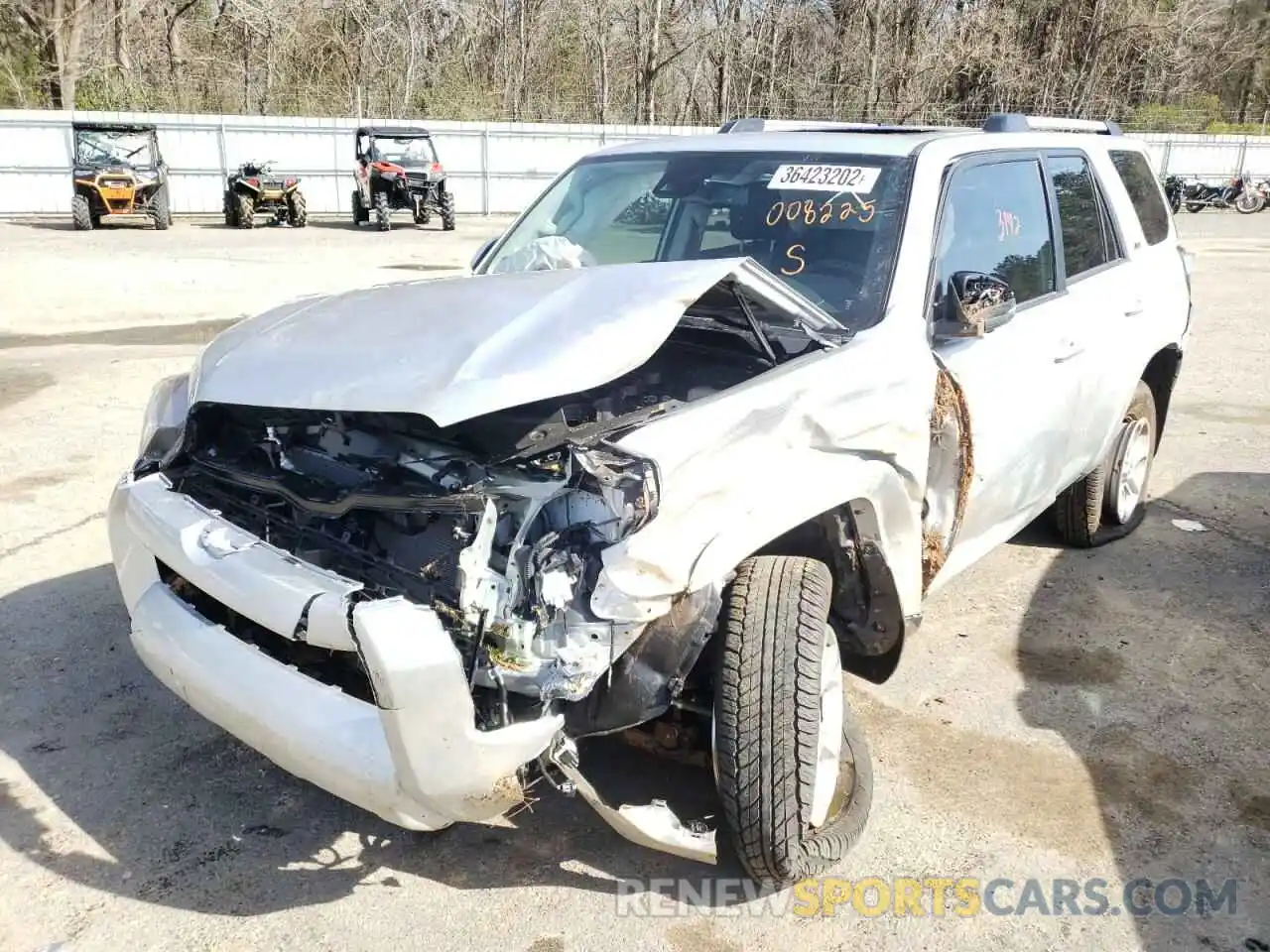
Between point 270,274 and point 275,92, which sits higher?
point 275,92

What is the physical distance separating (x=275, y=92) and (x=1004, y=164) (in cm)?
3283

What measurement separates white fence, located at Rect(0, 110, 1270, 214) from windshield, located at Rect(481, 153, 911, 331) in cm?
2013

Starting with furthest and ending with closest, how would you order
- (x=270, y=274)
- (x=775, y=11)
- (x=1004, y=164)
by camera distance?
(x=775, y=11) < (x=270, y=274) < (x=1004, y=164)

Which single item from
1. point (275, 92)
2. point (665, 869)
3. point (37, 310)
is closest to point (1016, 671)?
point (665, 869)

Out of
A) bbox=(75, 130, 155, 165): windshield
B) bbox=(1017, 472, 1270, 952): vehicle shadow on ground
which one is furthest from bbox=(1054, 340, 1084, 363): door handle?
bbox=(75, 130, 155, 165): windshield

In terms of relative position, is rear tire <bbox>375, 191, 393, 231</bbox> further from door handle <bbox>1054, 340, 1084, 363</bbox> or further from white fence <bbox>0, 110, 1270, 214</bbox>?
door handle <bbox>1054, 340, 1084, 363</bbox>

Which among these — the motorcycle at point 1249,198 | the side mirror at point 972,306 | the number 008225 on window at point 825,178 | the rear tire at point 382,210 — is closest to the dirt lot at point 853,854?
the side mirror at point 972,306

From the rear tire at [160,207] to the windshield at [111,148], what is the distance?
2.27ft

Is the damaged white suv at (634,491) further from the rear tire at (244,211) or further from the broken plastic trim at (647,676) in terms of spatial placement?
the rear tire at (244,211)

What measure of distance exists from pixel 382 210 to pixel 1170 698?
759 inches

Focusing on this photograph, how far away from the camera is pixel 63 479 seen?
18.9 ft

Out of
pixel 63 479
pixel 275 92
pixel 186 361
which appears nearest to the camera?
pixel 63 479

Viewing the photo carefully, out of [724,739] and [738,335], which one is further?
[738,335]

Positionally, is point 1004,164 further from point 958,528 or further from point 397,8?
point 397,8
